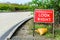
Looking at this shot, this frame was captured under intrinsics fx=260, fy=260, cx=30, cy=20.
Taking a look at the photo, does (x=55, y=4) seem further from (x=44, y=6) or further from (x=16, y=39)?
(x=16, y=39)

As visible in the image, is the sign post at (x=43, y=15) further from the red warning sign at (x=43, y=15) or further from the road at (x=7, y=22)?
the road at (x=7, y=22)

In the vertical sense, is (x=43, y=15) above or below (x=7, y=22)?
above

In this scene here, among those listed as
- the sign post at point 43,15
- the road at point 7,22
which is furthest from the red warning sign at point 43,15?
the road at point 7,22

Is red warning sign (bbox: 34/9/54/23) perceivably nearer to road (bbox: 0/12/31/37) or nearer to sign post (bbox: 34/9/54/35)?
sign post (bbox: 34/9/54/35)

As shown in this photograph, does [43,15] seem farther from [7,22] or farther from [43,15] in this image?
[7,22]

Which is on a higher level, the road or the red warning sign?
the red warning sign

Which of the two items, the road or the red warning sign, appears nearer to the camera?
the red warning sign

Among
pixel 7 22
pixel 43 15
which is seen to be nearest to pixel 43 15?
pixel 43 15

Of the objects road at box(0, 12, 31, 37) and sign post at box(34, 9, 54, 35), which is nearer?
sign post at box(34, 9, 54, 35)

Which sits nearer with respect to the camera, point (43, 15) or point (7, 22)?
point (43, 15)

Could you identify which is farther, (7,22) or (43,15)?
(7,22)

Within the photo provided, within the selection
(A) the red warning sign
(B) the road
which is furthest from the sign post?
(B) the road

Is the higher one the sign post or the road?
the sign post

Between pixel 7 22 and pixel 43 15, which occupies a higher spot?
pixel 43 15
